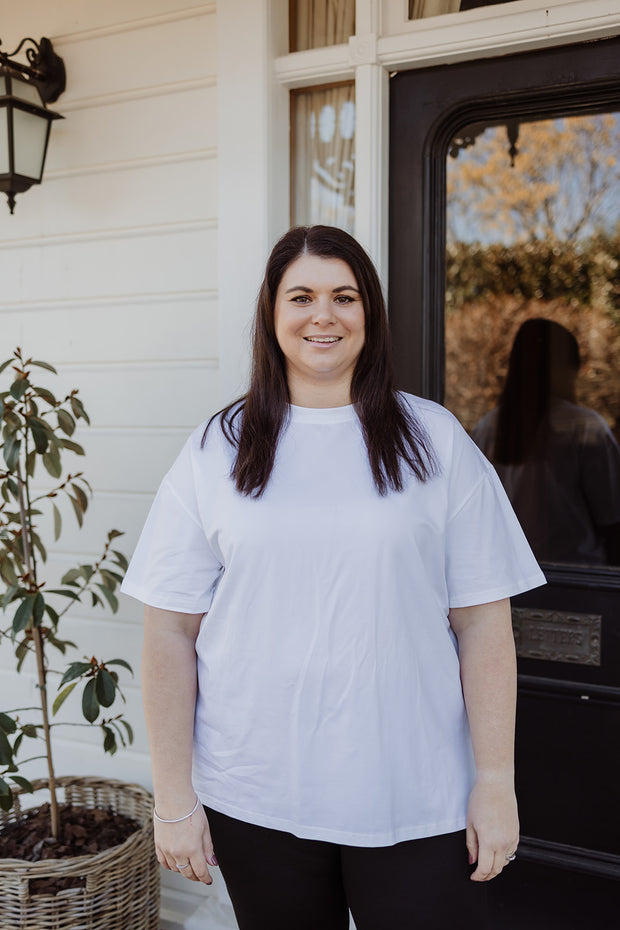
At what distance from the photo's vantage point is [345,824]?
1.29m

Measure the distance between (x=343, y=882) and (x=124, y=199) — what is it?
1.86m

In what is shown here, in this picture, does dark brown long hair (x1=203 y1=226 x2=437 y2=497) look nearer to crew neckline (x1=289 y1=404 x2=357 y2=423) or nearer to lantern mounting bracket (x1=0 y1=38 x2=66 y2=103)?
crew neckline (x1=289 y1=404 x2=357 y2=423)

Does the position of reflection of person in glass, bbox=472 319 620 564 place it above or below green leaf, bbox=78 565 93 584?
above

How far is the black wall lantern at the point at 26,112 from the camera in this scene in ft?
7.30

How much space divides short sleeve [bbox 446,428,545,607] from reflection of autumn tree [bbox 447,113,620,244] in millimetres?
1176

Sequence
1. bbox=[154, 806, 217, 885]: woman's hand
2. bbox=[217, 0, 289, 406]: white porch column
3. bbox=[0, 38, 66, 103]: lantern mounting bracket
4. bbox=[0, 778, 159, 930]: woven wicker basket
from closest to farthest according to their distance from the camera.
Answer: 1. bbox=[154, 806, 217, 885]: woman's hand
2. bbox=[0, 778, 159, 930]: woven wicker basket
3. bbox=[217, 0, 289, 406]: white porch column
4. bbox=[0, 38, 66, 103]: lantern mounting bracket

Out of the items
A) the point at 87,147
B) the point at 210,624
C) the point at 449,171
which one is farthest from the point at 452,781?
the point at 87,147

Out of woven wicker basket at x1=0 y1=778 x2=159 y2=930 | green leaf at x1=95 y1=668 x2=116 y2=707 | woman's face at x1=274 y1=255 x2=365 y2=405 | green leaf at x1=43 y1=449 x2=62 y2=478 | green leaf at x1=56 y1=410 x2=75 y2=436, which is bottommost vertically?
woven wicker basket at x1=0 y1=778 x2=159 y2=930

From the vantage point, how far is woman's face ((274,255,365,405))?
4.48ft

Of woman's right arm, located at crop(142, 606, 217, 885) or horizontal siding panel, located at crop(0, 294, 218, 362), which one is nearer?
woman's right arm, located at crop(142, 606, 217, 885)

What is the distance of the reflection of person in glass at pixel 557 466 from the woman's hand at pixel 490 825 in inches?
37.4

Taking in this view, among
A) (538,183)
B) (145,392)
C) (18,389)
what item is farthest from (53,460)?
(538,183)

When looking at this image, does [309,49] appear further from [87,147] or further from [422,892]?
[422,892]

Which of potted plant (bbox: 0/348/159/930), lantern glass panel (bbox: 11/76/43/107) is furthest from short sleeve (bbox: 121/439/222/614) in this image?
lantern glass panel (bbox: 11/76/43/107)
